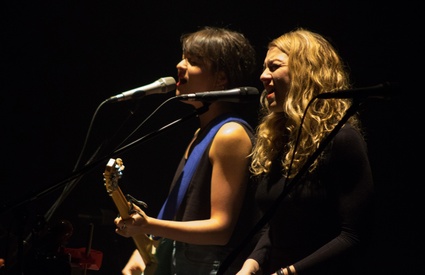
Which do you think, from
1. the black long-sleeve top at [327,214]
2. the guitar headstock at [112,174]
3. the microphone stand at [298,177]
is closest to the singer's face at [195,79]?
the guitar headstock at [112,174]

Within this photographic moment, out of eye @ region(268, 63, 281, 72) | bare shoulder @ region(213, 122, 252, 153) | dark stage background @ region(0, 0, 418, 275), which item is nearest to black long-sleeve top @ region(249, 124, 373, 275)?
bare shoulder @ region(213, 122, 252, 153)

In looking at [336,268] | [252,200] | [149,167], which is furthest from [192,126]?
[336,268]

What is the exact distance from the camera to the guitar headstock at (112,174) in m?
2.50

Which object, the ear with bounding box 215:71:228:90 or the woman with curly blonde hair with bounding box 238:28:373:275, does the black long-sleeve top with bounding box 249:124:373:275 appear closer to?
the woman with curly blonde hair with bounding box 238:28:373:275

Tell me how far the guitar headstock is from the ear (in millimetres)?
614

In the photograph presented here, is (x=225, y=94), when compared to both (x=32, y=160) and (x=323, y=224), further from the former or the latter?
(x=32, y=160)

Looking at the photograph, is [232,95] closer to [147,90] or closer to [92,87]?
[147,90]

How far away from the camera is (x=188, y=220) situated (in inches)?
105

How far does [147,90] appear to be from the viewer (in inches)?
103

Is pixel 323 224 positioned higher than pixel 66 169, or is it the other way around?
pixel 323 224

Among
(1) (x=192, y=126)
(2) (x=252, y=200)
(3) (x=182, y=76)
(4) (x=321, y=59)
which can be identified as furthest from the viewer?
(1) (x=192, y=126)

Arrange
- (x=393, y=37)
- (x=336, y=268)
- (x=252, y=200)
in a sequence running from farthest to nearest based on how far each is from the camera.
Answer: (x=393, y=37) < (x=252, y=200) < (x=336, y=268)

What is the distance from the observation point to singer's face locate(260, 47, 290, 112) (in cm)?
254

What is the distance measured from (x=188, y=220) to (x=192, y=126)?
1.20 meters
